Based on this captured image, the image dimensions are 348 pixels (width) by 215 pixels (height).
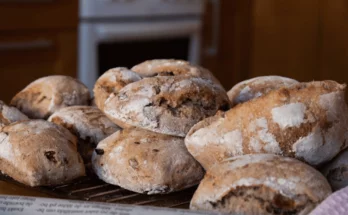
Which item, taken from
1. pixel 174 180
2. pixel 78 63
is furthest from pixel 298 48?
pixel 174 180

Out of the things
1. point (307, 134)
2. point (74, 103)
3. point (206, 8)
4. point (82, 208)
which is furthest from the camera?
point (206, 8)

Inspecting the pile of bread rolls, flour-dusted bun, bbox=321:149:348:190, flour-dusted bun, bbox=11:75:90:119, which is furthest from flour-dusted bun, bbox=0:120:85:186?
flour-dusted bun, bbox=321:149:348:190

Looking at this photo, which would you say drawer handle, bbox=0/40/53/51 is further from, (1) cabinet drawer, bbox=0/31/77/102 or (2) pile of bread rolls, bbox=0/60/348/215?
(2) pile of bread rolls, bbox=0/60/348/215

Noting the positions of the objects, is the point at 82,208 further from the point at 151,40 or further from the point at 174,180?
the point at 151,40

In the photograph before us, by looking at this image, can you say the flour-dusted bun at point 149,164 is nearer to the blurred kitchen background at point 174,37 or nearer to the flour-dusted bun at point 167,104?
the flour-dusted bun at point 167,104

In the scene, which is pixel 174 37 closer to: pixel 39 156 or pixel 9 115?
pixel 9 115

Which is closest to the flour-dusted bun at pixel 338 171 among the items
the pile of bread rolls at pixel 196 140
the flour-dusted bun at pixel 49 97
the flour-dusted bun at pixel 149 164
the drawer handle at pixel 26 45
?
the pile of bread rolls at pixel 196 140

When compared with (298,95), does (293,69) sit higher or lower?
lower
